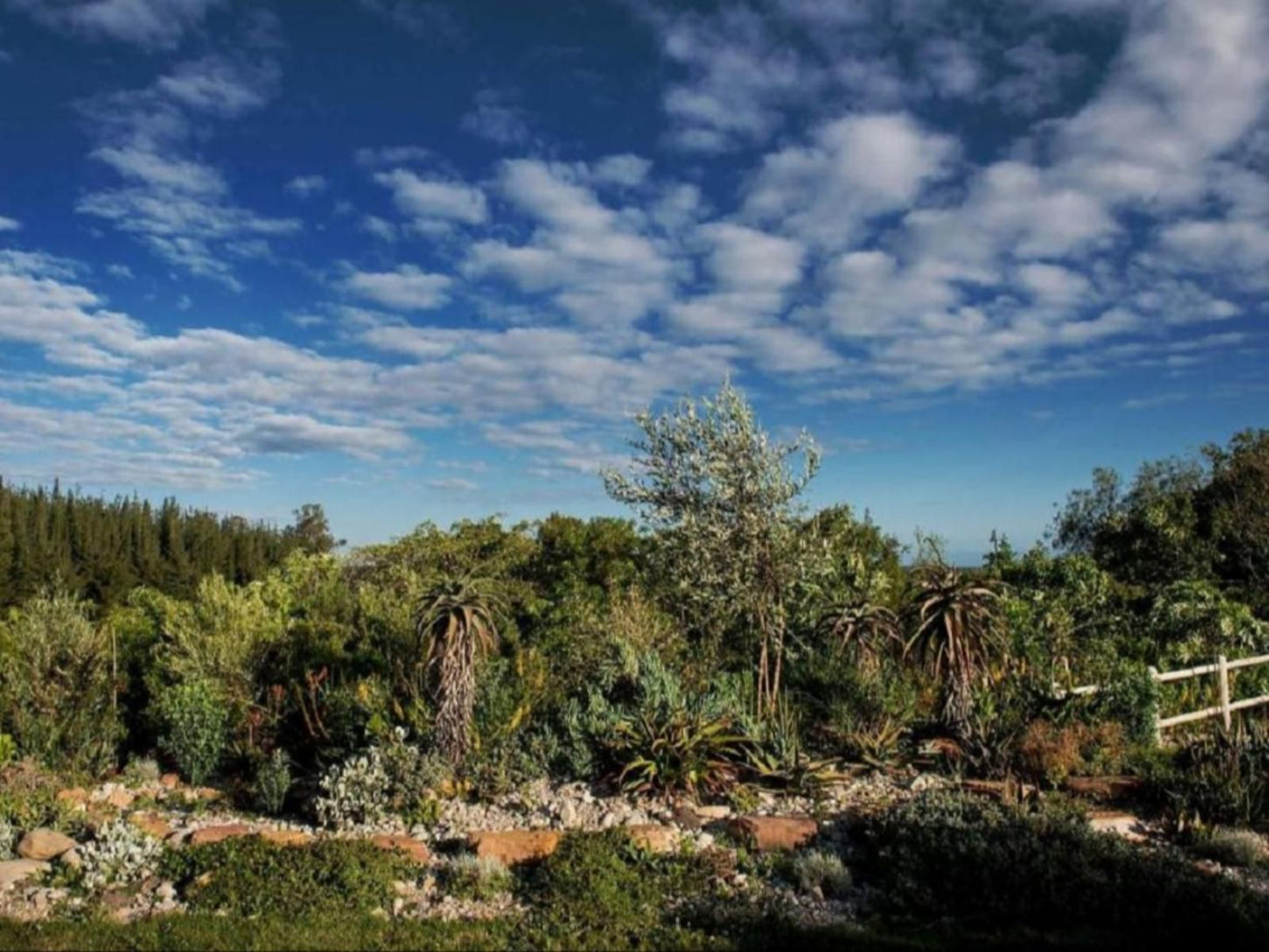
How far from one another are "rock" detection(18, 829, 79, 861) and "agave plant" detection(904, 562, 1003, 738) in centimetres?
848

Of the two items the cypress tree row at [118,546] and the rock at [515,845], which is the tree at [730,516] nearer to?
the rock at [515,845]

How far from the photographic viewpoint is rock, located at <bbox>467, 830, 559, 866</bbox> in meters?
7.49

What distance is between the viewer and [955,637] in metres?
10.0

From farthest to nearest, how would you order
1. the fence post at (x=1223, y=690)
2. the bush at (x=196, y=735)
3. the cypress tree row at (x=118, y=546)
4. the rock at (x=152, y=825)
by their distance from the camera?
the cypress tree row at (x=118, y=546) → the fence post at (x=1223, y=690) → the bush at (x=196, y=735) → the rock at (x=152, y=825)

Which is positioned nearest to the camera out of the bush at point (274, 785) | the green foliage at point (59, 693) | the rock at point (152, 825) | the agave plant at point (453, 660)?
the rock at point (152, 825)

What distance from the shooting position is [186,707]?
10.5 m

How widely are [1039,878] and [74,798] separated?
9.17 meters

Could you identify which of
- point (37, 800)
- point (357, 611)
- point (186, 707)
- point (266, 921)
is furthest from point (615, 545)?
point (266, 921)

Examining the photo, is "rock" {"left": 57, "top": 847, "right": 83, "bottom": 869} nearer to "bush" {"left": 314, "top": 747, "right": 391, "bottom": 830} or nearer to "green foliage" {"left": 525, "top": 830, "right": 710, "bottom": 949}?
"bush" {"left": 314, "top": 747, "right": 391, "bottom": 830}

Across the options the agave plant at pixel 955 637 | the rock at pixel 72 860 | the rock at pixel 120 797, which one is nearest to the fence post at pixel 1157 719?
the agave plant at pixel 955 637

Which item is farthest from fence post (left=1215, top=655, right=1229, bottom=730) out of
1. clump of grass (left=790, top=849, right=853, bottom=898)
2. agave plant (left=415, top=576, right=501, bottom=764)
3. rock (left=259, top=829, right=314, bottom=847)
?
rock (left=259, top=829, right=314, bottom=847)

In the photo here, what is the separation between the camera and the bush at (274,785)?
9.16m

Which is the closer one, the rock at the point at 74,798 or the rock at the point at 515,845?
the rock at the point at 515,845

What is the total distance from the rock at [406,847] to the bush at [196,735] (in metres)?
3.61
